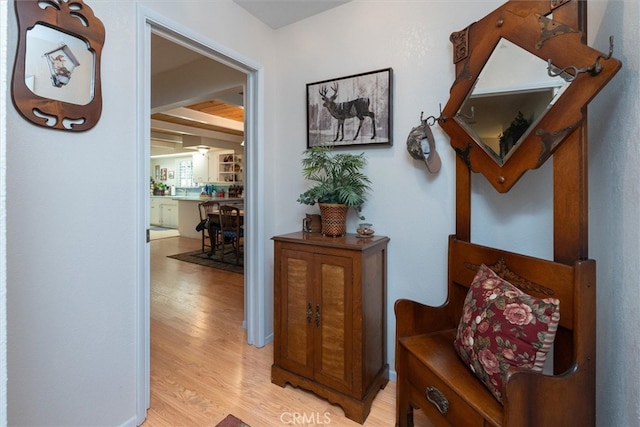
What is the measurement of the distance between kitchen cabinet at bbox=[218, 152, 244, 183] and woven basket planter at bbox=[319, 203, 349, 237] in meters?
7.09

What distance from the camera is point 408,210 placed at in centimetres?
185

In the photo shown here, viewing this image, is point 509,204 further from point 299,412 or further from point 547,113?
point 299,412

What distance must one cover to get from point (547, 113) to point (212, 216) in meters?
4.95

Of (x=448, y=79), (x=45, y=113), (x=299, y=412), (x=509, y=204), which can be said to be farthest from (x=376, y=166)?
(x=45, y=113)

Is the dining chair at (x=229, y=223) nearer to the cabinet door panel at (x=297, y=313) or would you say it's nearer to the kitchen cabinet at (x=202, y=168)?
the cabinet door panel at (x=297, y=313)

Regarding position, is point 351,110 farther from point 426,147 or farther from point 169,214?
point 169,214

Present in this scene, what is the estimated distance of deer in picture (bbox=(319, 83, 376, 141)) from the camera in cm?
194

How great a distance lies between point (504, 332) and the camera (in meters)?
1.02

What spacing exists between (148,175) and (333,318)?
1246 millimetres

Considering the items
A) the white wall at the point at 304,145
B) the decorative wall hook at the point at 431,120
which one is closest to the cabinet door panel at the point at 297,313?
the white wall at the point at 304,145

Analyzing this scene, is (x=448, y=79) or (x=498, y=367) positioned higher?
(x=448, y=79)

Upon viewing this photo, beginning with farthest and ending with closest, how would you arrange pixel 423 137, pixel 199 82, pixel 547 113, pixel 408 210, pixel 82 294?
pixel 199 82 → pixel 408 210 → pixel 423 137 → pixel 82 294 → pixel 547 113

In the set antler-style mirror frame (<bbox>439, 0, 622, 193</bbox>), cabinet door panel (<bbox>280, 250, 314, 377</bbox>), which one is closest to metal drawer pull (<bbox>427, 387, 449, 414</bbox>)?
cabinet door panel (<bbox>280, 250, 314, 377</bbox>)

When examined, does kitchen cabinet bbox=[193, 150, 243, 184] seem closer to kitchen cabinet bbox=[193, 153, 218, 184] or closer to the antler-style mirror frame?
kitchen cabinet bbox=[193, 153, 218, 184]
